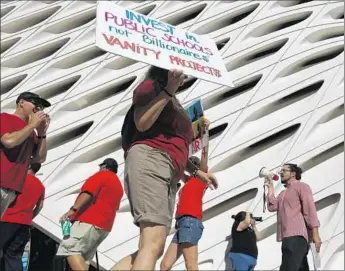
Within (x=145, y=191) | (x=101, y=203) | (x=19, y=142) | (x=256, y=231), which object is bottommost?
(x=145, y=191)

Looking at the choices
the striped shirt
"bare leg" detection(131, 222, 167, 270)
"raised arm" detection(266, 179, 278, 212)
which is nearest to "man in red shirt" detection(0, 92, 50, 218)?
"bare leg" detection(131, 222, 167, 270)

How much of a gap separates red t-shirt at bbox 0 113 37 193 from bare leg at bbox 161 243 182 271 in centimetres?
171

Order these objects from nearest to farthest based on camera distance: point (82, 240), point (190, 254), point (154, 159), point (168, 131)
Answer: point (154, 159) < point (168, 131) < point (82, 240) < point (190, 254)

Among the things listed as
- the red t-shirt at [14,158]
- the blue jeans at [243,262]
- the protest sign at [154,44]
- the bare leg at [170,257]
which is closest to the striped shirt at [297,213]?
the bare leg at [170,257]

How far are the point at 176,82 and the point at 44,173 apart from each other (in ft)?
20.3

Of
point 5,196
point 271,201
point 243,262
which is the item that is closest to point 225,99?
point 243,262

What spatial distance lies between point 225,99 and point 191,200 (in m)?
4.78

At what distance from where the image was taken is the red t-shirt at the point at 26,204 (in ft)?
14.9

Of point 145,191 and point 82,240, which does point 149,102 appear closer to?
point 145,191

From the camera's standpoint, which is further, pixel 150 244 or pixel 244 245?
pixel 244 245

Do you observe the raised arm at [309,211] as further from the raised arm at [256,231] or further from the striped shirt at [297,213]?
the raised arm at [256,231]

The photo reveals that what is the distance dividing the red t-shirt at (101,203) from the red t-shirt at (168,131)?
196 centimetres

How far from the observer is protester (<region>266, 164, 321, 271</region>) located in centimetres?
501

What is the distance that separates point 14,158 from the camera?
3.74 m
